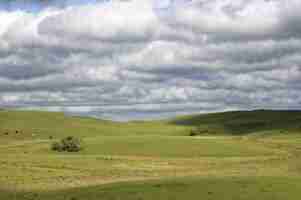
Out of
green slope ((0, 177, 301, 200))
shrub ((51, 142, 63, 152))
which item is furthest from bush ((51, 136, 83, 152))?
green slope ((0, 177, 301, 200))

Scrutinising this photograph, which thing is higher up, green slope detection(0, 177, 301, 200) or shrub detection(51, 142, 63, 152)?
green slope detection(0, 177, 301, 200)

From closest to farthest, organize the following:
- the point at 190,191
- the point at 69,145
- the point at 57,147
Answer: the point at 190,191 → the point at 69,145 → the point at 57,147

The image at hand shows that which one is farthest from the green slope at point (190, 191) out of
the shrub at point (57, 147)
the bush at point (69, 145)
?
the shrub at point (57, 147)

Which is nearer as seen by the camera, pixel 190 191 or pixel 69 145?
pixel 190 191

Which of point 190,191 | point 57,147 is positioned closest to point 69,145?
point 57,147

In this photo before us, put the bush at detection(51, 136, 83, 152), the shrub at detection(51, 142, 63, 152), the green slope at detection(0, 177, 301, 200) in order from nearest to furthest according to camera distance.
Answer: the green slope at detection(0, 177, 301, 200)
the bush at detection(51, 136, 83, 152)
the shrub at detection(51, 142, 63, 152)

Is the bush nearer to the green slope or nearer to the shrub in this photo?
the shrub

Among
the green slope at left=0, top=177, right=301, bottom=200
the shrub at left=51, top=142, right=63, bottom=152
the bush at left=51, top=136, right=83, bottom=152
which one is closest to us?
the green slope at left=0, top=177, right=301, bottom=200

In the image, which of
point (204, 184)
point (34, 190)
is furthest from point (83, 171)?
point (204, 184)

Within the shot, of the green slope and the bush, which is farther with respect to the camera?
the bush

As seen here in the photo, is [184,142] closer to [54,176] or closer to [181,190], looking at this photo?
[54,176]

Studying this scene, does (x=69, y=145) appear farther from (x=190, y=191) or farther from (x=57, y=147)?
(x=190, y=191)

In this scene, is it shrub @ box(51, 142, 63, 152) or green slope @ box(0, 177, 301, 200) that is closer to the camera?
green slope @ box(0, 177, 301, 200)

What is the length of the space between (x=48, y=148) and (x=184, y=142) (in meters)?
37.7
